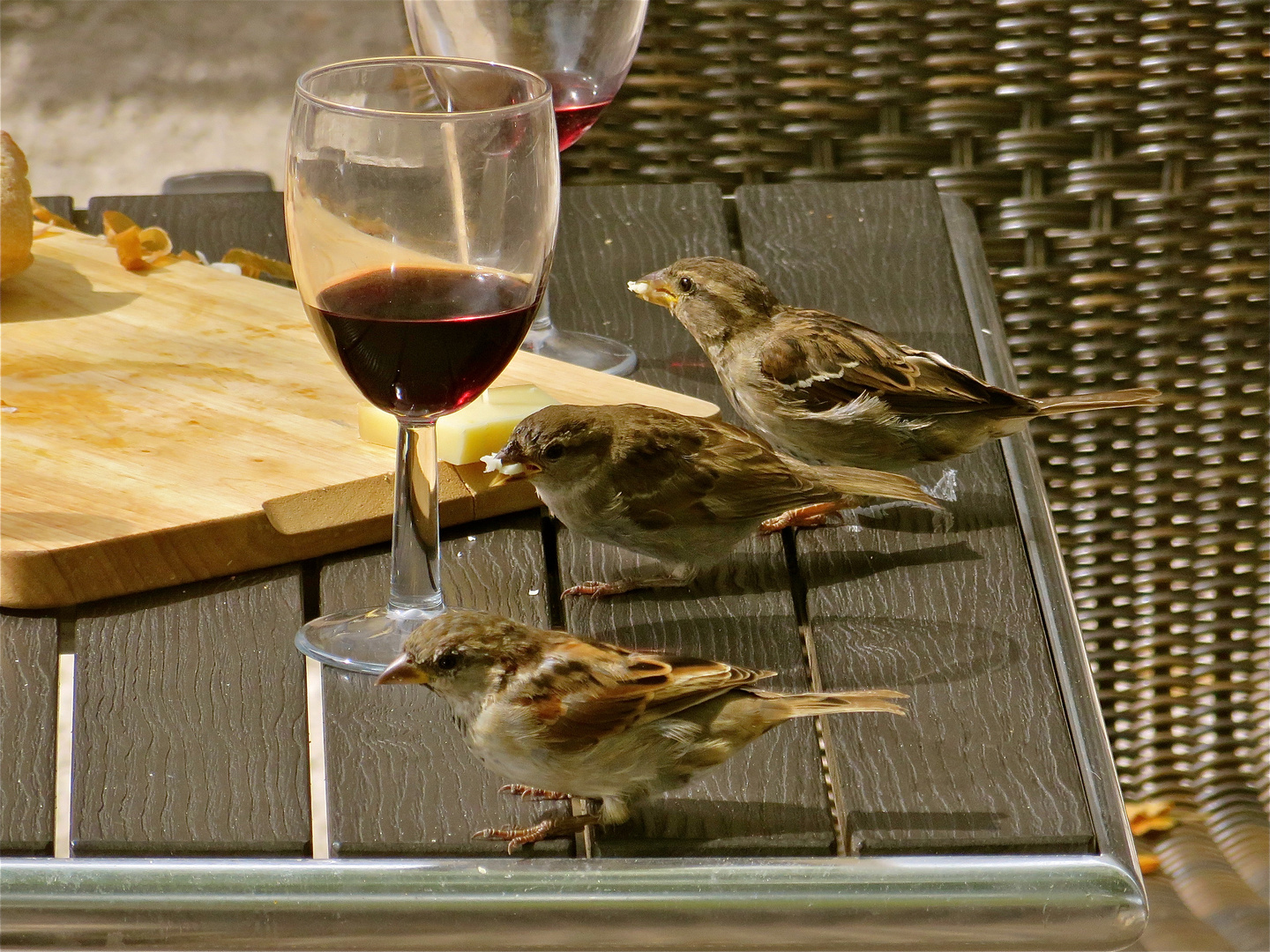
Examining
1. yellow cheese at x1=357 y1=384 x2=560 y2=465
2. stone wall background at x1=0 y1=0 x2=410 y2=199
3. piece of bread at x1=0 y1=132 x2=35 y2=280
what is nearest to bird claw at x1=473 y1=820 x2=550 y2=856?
yellow cheese at x1=357 y1=384 x2=560 y2=465

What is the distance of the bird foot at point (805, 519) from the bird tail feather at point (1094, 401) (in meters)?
0.28

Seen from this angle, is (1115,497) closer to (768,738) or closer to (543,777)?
(768,738)

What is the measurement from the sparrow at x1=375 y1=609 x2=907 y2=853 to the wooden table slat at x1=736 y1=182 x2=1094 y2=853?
0.09 m

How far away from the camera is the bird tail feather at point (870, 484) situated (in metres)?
1.72

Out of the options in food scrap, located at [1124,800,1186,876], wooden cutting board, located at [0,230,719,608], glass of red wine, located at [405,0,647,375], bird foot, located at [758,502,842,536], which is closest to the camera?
wooden cutting board, located at [0,230,719,608]

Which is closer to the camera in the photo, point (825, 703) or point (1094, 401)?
point (825, 703)

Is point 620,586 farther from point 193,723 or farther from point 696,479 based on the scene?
point 193,723

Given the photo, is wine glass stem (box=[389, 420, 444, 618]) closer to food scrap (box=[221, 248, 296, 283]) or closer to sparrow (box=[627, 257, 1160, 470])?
sparrow (box=[627, 257, 1160, 470])

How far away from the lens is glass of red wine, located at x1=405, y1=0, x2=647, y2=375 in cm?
199

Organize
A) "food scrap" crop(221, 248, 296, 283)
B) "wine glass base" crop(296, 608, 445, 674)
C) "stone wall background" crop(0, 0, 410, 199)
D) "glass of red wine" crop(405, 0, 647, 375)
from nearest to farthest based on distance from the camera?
"wine glass base" crop(296, 608, 445, 674), "glass of red wine" crop(405, 0, 647, 375), "food scrap" crop(221, 248, 296, 283), "stone wall background" crop(0, 0, 410, 199)

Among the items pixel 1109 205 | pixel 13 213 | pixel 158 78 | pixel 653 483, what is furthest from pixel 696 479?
pixel 158 78

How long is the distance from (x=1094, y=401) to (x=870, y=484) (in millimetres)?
383

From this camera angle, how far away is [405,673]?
4.42ft

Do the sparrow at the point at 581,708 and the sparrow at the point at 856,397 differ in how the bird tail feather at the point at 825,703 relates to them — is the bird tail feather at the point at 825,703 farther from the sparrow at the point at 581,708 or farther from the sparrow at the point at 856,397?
the sparrow at the point at 856,397
